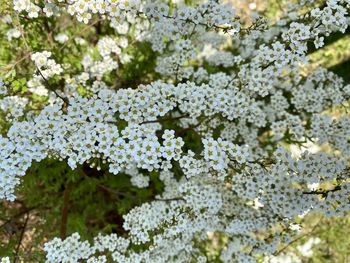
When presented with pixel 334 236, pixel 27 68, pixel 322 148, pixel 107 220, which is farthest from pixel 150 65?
pixel 334 236

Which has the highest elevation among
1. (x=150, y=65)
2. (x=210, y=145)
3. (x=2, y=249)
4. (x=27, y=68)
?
(x=150, y=65)

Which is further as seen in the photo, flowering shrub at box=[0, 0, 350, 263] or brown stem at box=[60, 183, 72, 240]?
brown stem at box=[60, 183, 72, 240]

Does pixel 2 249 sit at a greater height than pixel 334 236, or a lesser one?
lesser

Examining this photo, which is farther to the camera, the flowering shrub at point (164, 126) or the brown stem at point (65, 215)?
the brown stem at point (65, 215)

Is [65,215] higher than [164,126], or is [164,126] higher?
[164,126]

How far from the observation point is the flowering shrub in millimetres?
3838

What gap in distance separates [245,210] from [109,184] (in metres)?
2.12

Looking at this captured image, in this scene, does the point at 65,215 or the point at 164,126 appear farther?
the point at 164,126

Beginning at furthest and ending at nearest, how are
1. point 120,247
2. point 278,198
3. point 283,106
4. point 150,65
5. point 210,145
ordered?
point 150,65 → point 283,106 → point 120,247 → point 278,198 → point 210,145

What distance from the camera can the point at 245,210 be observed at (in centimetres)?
540

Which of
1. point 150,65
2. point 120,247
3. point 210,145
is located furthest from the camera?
point 150,65

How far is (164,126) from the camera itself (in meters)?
6.23

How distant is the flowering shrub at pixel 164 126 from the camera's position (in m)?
3.84

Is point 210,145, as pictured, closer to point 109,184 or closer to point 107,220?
point 109,184
